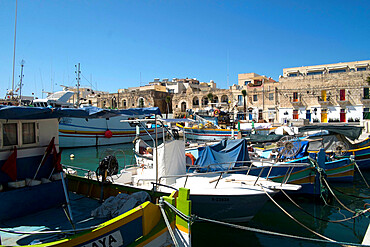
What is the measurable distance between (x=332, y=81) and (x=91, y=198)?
39090mm

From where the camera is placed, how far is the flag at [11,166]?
17.8 feet

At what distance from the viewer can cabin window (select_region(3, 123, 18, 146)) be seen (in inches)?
219

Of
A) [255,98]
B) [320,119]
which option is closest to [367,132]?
[320,119]

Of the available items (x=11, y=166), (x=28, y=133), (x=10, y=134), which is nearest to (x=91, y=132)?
(x=28, y=133)

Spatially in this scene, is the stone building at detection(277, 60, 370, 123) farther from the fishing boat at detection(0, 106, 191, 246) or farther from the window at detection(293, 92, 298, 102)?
the fishing boat at detection(0, 106, 191, 246)

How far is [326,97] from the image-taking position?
37.4 m

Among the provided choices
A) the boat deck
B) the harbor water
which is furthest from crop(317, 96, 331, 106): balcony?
the boat deck

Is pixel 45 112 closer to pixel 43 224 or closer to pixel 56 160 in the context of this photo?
pixel 56 160

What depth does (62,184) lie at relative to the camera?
6477mm

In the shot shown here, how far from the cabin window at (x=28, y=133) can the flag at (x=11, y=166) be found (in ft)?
1.38

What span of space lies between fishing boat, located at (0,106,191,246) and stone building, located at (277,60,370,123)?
35201 millimetres

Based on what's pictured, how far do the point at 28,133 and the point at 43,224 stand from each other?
2.14m

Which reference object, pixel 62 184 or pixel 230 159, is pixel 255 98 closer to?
pixel 230 159

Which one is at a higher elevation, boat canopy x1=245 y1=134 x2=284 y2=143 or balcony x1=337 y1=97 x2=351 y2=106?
balcony x1=337 y1=97 x2=351 y2=106
